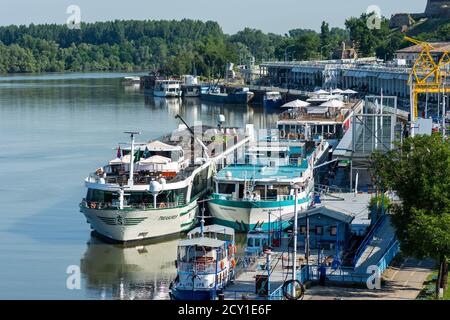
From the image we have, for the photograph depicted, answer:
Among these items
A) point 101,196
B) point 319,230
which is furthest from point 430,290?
point 101,196

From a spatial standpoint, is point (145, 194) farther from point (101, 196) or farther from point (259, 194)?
point (259, 194)

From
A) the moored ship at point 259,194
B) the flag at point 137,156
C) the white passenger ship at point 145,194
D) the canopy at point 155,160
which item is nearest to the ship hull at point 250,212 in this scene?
the moored ship at point 259,194

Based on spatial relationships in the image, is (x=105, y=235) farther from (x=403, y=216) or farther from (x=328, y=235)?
(x=403, y=216)

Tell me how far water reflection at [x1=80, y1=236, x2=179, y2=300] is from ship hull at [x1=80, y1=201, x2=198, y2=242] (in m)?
0.35

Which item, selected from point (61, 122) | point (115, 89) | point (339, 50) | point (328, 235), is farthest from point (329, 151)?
point (339, 50)

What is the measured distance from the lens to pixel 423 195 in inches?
1075

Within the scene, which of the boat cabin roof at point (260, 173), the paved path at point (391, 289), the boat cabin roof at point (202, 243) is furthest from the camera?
the boat cabin roof at point (260, 173)

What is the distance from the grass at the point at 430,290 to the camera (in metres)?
26.3

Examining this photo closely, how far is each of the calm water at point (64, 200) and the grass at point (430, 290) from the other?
7852 millimetres

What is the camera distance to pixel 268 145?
46938 mm

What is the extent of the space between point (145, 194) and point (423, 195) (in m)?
13.9

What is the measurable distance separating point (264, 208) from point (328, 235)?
6416 millimetres

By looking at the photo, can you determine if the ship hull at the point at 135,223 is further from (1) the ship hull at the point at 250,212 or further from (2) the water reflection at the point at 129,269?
(1) the ship hull at the point at 250,212

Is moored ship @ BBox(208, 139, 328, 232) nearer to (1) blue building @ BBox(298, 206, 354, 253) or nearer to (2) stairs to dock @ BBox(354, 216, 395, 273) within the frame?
(1) blue building @ BBox(298, 206, 354, 253)
